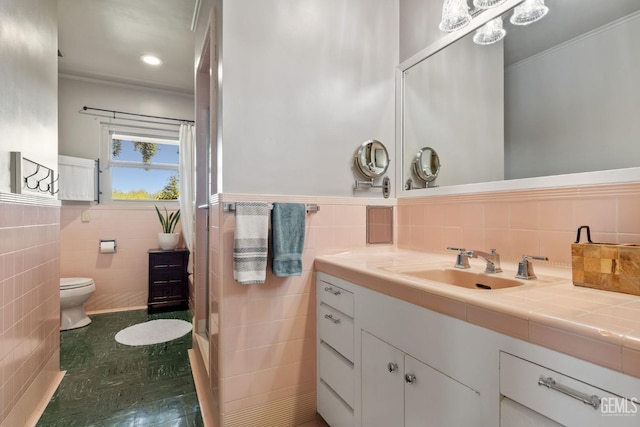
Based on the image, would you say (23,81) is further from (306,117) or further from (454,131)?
(454,131)

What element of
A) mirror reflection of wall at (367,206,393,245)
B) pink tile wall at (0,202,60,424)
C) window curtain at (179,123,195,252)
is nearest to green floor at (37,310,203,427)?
pink tile wall at (0,202,60,424)

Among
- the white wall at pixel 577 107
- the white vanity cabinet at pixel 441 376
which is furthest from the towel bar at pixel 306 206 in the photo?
the white wall at pixel 577 107

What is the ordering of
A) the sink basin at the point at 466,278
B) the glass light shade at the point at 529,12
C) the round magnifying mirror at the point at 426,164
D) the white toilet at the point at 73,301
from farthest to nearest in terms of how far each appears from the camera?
the white toilet at the point at 73,301 < the round magnifying mirror at the point at 426,164 < the glass light shade at the point at 529,12 < the sink basin at the point at 466,278

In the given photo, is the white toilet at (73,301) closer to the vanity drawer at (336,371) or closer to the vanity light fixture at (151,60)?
the vanity light fixture at (151,60)

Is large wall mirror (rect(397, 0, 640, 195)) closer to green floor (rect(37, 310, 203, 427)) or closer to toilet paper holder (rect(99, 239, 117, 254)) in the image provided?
green floor (rect(37, 310, 203, 427))

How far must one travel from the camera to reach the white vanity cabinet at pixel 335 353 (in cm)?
134

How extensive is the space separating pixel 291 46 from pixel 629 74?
1392 mm

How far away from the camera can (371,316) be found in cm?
119

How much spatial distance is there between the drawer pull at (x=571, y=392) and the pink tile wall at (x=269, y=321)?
113cm

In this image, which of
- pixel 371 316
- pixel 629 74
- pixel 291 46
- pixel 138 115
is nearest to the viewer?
pixel 629 74

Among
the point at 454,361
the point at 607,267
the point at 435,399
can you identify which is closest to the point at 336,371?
the point at 435,399

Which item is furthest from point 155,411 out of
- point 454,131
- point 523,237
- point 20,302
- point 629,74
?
point 629,74

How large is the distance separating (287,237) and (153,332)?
202cm

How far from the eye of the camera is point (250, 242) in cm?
143
